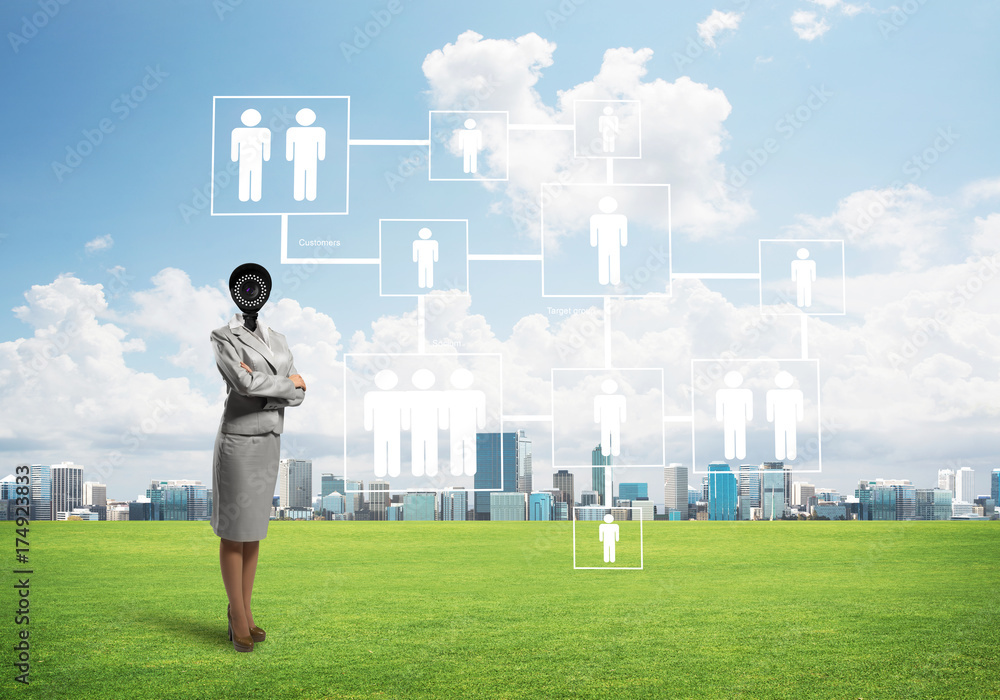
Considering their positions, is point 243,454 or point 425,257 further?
point 425,257

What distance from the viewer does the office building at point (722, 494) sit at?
1202 centimetres

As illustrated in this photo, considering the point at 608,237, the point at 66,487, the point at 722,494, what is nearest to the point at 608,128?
the point at 608,237

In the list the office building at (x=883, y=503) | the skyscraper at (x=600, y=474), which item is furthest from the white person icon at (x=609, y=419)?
the office building at (x=883, y=503)

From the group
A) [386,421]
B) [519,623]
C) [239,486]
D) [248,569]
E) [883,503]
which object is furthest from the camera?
[883,503]

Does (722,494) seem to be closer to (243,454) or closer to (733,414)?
(733,414)

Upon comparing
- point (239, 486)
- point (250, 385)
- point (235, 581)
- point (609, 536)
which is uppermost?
point (250, 385)

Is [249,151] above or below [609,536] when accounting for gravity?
above

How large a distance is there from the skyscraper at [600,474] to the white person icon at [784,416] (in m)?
2.55

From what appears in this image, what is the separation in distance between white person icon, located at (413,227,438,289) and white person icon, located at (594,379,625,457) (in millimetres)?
2924

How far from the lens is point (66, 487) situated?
13.2m

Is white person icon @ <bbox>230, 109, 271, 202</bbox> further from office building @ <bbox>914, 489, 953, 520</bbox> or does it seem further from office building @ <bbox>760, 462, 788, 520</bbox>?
office building @ <bbox>914, 489, 953, 520</bbox>

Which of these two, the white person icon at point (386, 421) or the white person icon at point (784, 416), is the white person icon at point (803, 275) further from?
the white person icon at point (386, 421)

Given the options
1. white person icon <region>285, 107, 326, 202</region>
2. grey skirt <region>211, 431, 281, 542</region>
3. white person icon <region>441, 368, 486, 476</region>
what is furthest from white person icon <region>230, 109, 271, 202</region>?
grey skirt <region>211, 431, 281, 542</region>

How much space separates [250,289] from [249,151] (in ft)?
20.9
